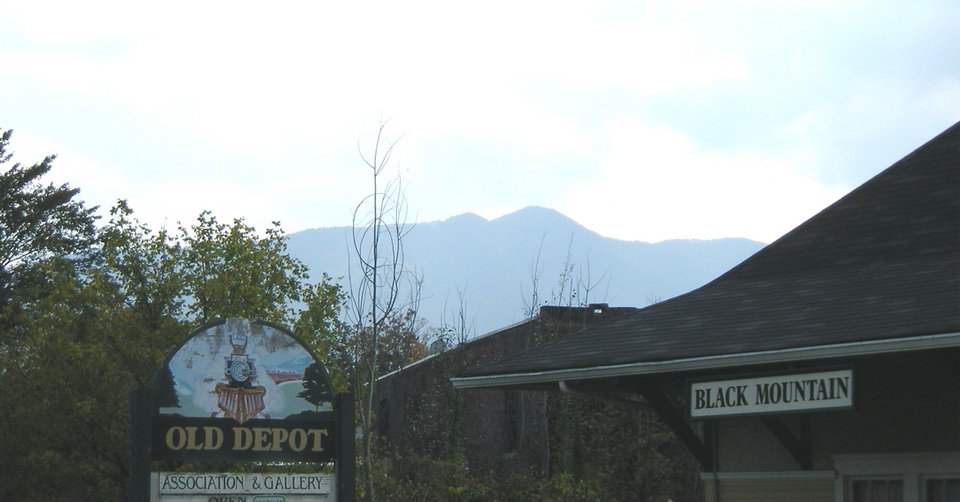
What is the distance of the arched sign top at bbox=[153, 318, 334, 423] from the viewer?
12.6m

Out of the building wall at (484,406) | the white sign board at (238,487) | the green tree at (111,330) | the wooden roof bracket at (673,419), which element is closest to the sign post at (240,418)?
the white sign board at (238,487)

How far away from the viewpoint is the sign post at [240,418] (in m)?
12.3

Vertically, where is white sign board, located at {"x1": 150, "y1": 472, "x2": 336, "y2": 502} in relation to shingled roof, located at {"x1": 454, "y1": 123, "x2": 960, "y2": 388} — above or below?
below

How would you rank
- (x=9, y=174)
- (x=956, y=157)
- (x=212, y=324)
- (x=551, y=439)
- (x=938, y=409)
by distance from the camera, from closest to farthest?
(x=938, y=409)
(x=212, y=324)
(x=956, y=157)
(x=551, y=439)
(x=9, y=174)

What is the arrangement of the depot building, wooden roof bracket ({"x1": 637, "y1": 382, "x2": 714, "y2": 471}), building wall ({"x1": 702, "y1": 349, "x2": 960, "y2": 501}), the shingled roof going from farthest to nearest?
wooden roof bracket ({"x1": 637, "y1": 382, "x2": 714, "y2": 471}) → building wall ({"x1": 702, "y1": 349, "x2": 960, "y2": 501}) → the depot building → the shingled roof

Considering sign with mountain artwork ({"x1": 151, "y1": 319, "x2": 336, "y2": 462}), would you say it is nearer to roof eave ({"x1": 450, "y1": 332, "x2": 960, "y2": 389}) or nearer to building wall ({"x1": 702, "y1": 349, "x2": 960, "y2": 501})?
roof eave ({"x1": 450, "y1": 332, "x2": 960, "y2": 389})

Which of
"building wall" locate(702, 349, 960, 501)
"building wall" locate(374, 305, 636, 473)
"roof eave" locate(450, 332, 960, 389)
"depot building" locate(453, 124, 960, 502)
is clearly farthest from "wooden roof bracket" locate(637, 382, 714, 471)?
"building wall" locate(374, 305, 636, 473)

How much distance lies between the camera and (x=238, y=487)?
12617 mm

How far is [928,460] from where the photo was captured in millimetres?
11336

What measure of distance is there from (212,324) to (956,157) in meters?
8.22

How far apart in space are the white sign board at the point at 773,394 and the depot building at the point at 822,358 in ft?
0.04

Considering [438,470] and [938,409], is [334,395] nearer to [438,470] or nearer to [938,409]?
[938,409]

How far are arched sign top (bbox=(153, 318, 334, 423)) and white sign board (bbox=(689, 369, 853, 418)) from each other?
165 inches

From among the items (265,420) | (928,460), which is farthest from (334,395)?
(928,460)
